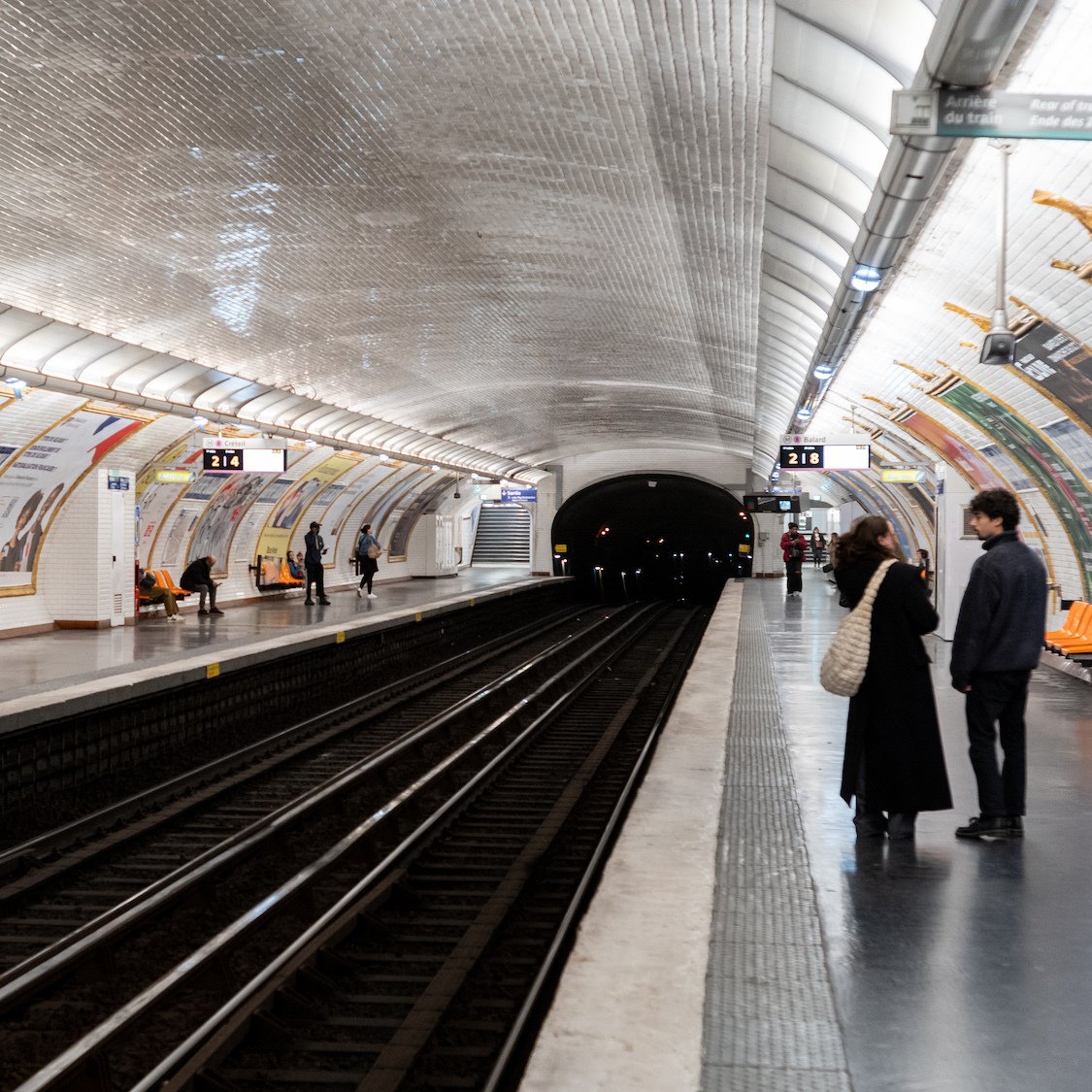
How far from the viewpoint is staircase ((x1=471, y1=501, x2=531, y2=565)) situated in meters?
48.7

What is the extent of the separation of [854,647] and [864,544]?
1.39 feet

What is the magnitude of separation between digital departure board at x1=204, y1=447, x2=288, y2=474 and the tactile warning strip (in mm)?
12711

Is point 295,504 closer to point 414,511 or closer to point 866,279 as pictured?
point 414,511

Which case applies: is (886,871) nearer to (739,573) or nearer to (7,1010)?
(7,1010)

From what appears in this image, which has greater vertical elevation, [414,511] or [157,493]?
[414,511]

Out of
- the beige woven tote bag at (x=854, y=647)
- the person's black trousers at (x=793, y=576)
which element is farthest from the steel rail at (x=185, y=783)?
the person's black trousers at (x=793, y=576)

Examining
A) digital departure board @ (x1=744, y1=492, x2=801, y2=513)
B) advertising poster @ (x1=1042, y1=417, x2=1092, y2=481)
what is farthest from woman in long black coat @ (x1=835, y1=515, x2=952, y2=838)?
digital departure board @ (x1=744, y1=492, x2=801, y2=513)

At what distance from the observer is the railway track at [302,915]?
464 centimetres

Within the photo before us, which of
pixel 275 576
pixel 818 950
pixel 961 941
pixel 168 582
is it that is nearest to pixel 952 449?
pixel 168 582

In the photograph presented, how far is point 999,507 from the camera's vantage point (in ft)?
16.6

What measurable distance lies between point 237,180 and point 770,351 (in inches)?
309

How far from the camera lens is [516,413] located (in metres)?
24.1

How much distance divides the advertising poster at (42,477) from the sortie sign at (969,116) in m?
12.6

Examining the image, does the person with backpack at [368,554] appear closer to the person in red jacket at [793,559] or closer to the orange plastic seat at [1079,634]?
the person in red jacket at [793,559]
